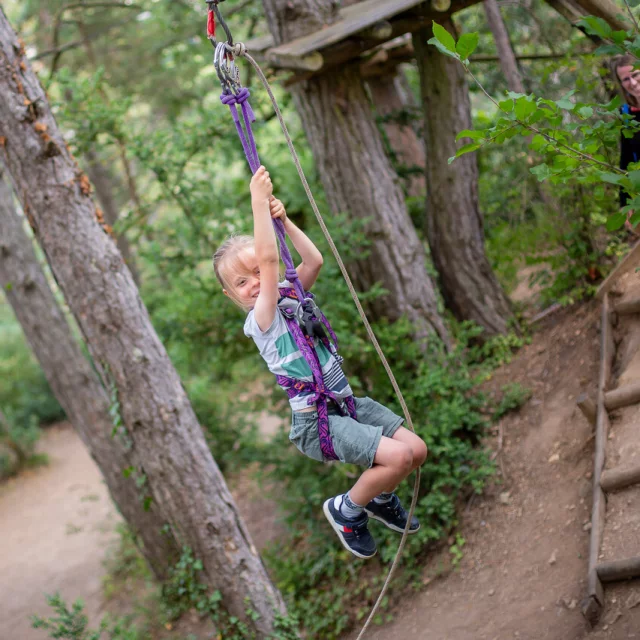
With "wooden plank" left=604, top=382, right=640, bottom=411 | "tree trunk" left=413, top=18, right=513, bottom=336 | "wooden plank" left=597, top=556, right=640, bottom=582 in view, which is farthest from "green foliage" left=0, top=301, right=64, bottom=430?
"wooden plank" left=597, top=556, right=640, bottom=582

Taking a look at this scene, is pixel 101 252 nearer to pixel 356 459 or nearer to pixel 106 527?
pixel 356 459

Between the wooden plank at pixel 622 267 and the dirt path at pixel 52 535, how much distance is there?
5885 mm

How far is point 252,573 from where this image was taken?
15.4ft

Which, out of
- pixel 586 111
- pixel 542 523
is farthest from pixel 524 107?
pixel 542 523

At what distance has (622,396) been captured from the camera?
487 centimetres

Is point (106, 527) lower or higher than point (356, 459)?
lower

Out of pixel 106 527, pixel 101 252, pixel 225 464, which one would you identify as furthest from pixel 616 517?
pixel 106 527

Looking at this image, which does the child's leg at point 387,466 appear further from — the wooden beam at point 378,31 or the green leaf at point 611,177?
the wooden beam at point 378,31

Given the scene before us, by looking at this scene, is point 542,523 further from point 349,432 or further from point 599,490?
point 349,432

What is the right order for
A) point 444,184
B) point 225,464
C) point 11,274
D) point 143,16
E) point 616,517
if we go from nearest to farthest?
point 616,517 → point 444,184 → point 11,274 → point 225,464 → point 143,16

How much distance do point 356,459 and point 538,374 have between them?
364cm

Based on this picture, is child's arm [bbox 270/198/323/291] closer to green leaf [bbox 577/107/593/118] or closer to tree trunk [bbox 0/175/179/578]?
green leaf [bbox 577/107/593/118]

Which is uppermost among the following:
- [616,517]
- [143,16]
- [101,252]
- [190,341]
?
[143,16]

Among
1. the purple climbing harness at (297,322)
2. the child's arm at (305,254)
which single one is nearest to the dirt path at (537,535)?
the purple climbing harness at (297,322)
